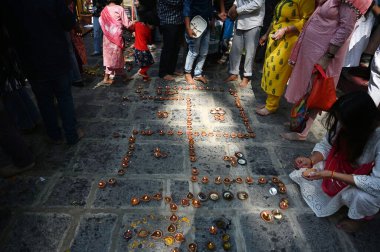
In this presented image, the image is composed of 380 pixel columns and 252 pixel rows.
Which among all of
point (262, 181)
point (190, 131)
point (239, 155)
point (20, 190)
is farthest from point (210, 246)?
point (20, 190)

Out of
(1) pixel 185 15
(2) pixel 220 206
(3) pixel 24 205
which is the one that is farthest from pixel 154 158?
(1) pixel 185 15

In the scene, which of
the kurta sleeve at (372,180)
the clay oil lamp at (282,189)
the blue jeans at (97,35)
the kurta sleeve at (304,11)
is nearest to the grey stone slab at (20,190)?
the clay oil lamp at (282,189)

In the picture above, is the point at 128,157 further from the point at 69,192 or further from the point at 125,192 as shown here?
the point at 69,192

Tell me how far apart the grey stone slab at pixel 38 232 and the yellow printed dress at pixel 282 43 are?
320cm

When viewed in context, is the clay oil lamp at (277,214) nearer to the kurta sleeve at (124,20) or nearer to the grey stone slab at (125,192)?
the grey stone slab at (125,192)

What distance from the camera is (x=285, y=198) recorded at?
279 centimetres

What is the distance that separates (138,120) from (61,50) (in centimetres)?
149

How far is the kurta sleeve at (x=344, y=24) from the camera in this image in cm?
286

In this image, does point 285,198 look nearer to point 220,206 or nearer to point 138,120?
point 220,206

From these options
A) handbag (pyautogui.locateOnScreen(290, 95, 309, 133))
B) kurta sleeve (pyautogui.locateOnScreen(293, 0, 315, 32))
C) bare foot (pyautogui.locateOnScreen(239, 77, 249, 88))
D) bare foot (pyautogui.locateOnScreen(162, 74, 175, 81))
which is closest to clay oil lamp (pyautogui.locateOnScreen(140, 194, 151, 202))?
handbag (pyautogui.locateOnScreen(290, 95, 309, 133))

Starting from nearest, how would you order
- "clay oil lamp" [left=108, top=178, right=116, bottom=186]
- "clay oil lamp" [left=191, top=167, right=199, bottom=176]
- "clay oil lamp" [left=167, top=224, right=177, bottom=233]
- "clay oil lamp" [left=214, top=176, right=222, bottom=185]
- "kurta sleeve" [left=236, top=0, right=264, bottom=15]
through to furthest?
1. "clay oil lamp" [left=167, top=224, right=177, bottom=233]
2. "clay oil lamp" [left=108, top=178, right=116, bottom=186]
3. "clay oil lamp" [left=214, top=176, right=222, bottom=185]
4. "clay oil lamp" [left=191, top=167, right=199, bottom=176]
5. "kurta sleeve" [left=236, top=0, right=264, bottom=15]

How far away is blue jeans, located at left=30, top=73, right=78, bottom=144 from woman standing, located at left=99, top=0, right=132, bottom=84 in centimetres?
180

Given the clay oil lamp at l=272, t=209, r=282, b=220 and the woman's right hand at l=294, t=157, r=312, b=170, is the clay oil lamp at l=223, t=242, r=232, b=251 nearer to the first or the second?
the clay oil lamp at l=272, t=209, r=282, b=220

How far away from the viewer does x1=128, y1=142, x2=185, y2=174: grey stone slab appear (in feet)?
10.1
